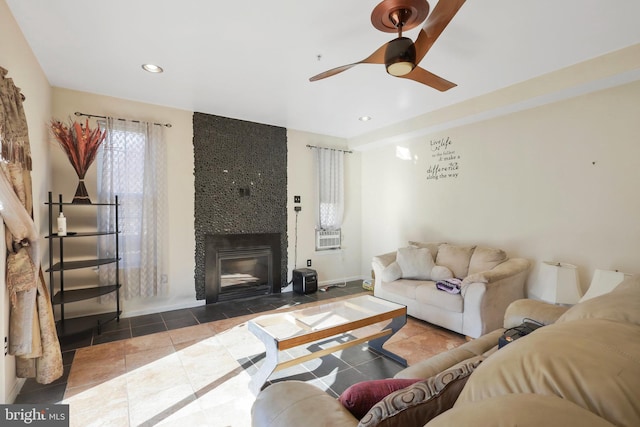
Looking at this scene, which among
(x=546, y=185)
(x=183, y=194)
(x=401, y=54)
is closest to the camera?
(x=401, y=54)

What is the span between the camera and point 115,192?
3412 millimetres

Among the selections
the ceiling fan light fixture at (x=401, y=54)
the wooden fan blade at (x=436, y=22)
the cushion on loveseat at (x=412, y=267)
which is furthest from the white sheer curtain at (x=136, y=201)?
the wooden fan blade at (x=436, y=22)

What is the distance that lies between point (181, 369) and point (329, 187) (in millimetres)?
3456

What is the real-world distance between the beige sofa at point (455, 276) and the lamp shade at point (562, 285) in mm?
317

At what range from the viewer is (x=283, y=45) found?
2377 millimetres

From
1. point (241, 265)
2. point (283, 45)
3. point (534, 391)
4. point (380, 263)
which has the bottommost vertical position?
point (241, 265)

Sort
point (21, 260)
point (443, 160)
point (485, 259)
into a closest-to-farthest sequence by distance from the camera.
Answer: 1. point (21, 260)
2. point (485, 259)
3. point (443, 160)

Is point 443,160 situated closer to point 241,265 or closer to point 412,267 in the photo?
point 412,267

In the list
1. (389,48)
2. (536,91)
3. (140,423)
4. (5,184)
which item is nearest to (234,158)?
(5,184)

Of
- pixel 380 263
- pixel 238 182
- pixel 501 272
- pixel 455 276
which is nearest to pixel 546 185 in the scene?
pixel 501 272

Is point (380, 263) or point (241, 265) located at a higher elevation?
point (380, 263)

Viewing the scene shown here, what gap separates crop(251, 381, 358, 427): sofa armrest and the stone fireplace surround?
329 centimetres

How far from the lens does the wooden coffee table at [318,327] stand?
2002mm

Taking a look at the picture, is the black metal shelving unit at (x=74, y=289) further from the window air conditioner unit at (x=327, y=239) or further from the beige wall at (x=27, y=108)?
the window air conditioner unit at (x=327, y=239)
